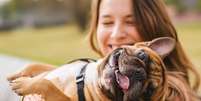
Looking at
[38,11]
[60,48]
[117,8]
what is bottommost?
[38,11]

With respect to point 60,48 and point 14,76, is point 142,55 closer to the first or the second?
point 14,76

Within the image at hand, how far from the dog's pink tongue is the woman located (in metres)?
0.52

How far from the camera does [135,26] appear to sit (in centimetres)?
388

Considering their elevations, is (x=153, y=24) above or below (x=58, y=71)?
above

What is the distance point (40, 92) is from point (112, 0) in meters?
0.84

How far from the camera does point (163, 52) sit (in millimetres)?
3486

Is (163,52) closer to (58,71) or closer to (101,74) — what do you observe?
(101,74)

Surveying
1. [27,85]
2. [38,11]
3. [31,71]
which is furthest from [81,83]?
[38,11]

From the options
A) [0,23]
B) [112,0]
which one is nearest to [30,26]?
[0,23]

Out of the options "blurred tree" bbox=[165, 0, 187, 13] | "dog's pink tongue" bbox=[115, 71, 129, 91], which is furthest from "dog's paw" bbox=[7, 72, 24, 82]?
"blurred tree" bbox=[165, 0, 187, 13]

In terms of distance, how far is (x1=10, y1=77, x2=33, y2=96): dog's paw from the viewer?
3516 mm

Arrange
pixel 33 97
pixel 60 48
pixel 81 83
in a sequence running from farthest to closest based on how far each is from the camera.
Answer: pixel 60 48 → pixel 33 97 → pixel 81 83

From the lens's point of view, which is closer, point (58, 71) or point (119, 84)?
point (119, 84)

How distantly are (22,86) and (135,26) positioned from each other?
0.82 metres
